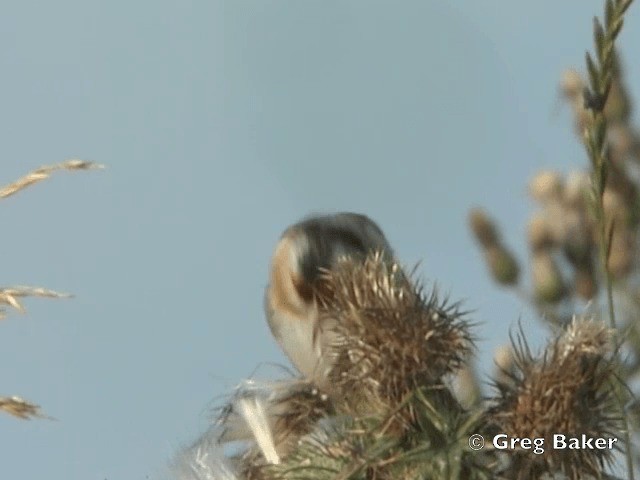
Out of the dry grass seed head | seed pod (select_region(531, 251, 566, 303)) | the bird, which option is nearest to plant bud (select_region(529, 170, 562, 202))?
seed pod (select_region(531, 251, 566, 303))

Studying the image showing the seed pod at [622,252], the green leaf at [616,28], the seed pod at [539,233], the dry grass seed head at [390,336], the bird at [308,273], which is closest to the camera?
the green leaf at [616,28]

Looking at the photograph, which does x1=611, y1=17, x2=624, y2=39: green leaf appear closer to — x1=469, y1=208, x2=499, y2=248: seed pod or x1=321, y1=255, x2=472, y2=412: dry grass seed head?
x1=321, y1=255, x2=472, y2=412: dry grass seed head

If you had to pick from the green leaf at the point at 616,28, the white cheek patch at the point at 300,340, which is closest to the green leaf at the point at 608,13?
the green leaf at the point at 616,28

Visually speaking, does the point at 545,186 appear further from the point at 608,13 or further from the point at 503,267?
the point at 608,13

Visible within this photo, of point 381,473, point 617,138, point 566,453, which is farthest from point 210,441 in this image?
point 617,138

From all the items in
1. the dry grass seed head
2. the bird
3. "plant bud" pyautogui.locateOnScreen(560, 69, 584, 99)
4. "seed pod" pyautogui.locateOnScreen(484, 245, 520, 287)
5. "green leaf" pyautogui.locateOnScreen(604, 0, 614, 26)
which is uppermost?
"plant bud" pyautogui.locateOnScreen(560, 69, 584, 99)

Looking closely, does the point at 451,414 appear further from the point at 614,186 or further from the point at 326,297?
the point at 614,186

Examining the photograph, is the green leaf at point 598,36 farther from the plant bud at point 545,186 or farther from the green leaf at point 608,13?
the plant bud at point 545,186

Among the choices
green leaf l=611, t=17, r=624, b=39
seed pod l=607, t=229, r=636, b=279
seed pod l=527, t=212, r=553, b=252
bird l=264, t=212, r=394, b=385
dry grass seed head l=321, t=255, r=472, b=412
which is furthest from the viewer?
seed pod l=527, t=212, r=553, b=252
